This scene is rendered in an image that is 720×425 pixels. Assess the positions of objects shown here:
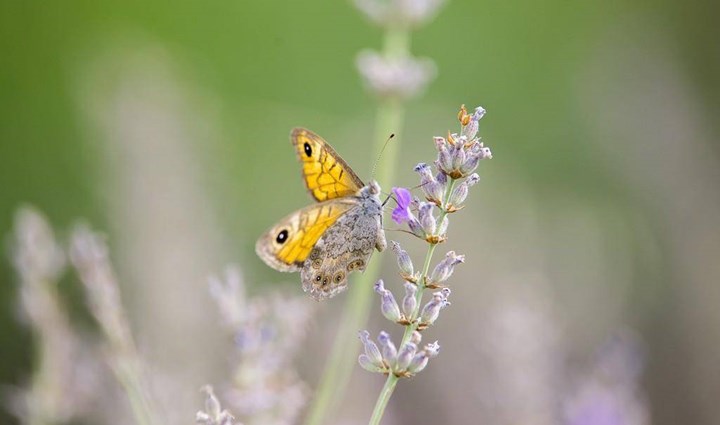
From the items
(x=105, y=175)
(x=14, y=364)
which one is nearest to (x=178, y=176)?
(x=105, y=175)

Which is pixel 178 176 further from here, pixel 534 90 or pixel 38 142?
pixel 534 90

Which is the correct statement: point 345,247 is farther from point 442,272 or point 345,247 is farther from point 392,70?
point 392,70

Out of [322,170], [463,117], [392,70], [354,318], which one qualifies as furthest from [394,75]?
[463,117]

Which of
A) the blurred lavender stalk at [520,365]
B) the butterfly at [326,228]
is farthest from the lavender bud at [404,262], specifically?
the blurred lavender stalk at [520,365]

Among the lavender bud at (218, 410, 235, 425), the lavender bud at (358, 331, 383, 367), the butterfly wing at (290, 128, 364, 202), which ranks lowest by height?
the lavender bud at (218, 410, 235, 425)

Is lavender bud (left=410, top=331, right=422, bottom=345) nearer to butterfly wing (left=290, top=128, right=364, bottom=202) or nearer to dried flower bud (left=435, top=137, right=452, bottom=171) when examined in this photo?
dried flower bud (left=435, top=137, right=452, bottom=171)

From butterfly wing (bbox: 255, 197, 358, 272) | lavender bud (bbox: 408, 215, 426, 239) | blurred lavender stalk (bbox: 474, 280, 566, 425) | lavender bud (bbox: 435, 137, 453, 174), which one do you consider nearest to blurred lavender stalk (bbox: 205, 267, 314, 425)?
butterfly wing (bbox: 255, 197, 358, 272)
